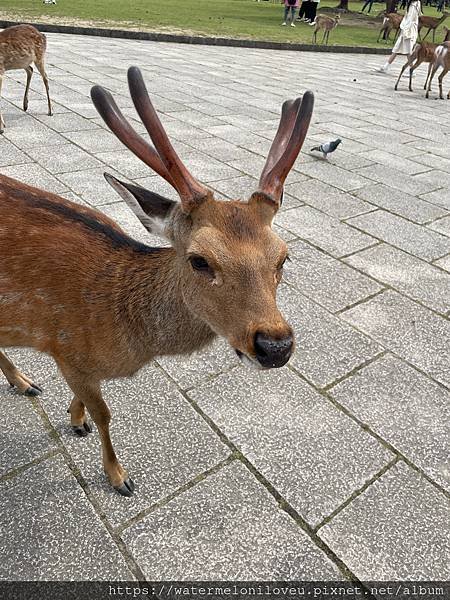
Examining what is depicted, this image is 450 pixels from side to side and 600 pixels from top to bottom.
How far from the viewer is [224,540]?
7.00ft

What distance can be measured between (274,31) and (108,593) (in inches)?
1013

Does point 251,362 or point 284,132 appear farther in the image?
point 284,132

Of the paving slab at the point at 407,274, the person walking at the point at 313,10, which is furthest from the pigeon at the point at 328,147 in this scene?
the person walking at the point at 313,10

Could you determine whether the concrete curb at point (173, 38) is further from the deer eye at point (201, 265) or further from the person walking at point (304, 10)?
the deer eye at point (201, 265)

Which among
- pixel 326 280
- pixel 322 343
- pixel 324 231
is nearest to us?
pixel 322 343

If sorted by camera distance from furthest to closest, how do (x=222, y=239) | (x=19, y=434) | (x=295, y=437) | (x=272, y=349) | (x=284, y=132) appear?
(x=295, y=437) < (x=19, y=434) < (x=284, y=132) < (x=222, y=239) < (x=272, y=349)

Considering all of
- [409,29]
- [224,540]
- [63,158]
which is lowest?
[224,540]

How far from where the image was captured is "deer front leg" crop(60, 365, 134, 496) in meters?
2.27

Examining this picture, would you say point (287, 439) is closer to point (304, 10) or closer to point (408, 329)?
point (408, 329)

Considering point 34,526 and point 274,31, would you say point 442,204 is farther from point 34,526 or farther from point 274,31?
point 274,31

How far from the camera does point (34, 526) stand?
2.13m

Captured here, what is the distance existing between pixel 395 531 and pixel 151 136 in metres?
2.23

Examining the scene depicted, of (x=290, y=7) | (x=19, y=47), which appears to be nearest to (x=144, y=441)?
(x=19, y=47)

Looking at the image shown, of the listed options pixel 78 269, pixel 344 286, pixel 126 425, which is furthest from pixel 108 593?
pixel 344 286
